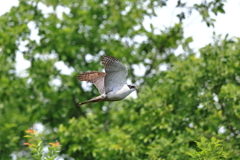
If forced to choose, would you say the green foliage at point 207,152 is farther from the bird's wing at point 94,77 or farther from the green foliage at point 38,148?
the green foliage at point 38,148

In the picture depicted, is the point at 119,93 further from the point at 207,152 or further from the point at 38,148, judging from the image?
the point at 38,148

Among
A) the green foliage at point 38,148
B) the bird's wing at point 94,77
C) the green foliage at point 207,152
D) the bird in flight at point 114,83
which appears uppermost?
the bird's wing at point 94,77

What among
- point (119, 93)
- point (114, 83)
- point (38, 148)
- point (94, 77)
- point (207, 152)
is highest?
point (94, 77)

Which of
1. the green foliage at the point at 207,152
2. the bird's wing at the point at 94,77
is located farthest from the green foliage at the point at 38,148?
the green foliage at the point at 207,152

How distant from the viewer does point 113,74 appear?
5555mm

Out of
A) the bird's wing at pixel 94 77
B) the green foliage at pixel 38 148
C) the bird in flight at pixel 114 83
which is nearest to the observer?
the bird in flight at pixel 114 83

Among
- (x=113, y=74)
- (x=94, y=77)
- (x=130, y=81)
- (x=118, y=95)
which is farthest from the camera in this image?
(x=130, y=81)

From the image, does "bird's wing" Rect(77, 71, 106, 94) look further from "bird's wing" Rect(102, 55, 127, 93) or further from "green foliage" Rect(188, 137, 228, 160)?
"green foliage" Rect(188, 137, 228, 160)

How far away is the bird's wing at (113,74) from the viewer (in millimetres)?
5449

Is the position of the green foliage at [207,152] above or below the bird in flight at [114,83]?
below

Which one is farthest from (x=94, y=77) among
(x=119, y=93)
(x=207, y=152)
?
(x=207, y=152)

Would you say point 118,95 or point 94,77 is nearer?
point 118,95

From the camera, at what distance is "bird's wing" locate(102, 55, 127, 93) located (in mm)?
5449

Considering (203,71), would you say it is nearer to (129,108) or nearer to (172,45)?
(129,108)
